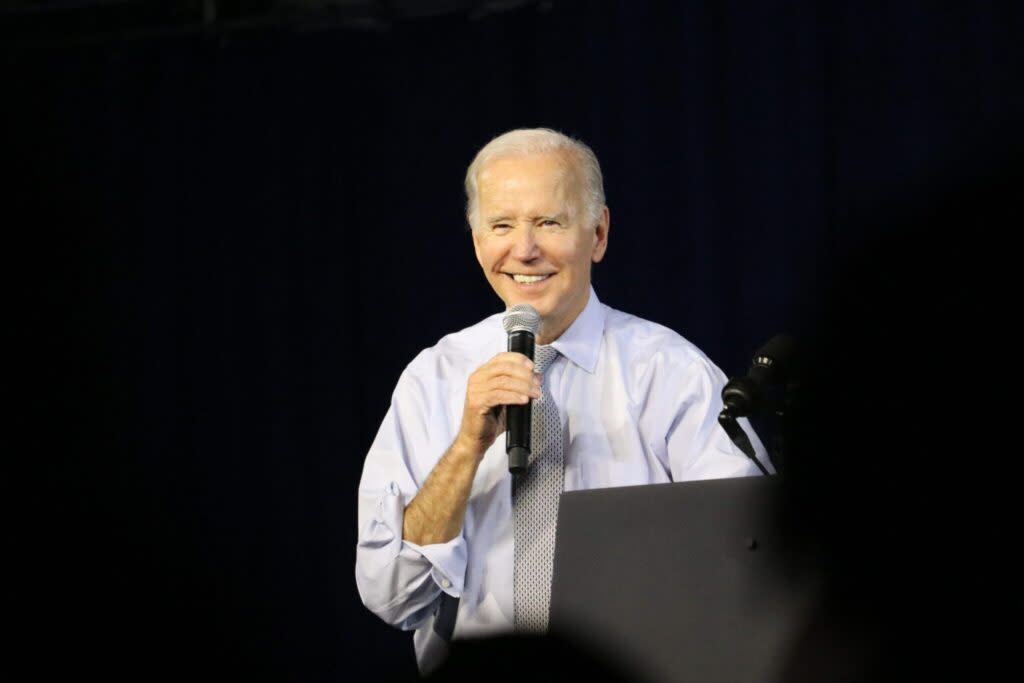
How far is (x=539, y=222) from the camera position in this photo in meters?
2.31

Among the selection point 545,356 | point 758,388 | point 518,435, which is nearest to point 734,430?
point 758,388

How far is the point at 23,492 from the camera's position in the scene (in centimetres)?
384

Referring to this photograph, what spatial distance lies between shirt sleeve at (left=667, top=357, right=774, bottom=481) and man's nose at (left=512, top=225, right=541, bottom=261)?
353 mm

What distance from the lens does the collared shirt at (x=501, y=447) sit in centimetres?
205

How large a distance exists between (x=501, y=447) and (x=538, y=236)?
0.41 m

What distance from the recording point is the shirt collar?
2.25 m

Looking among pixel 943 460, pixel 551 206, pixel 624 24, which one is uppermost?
pixel 624 24

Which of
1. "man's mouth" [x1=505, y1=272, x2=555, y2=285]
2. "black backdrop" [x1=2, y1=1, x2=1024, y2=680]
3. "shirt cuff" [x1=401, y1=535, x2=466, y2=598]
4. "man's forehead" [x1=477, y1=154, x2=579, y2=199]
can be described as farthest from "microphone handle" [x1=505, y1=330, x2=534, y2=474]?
"black backdrop" [x1=2, y1=1, x2=1024, y2=680]

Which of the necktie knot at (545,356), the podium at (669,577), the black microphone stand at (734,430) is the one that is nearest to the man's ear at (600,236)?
the necktie knot at (545,356)

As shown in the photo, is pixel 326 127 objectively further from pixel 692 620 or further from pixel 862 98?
pixel 692 620

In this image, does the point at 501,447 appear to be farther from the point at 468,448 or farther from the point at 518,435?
the point at 518,435

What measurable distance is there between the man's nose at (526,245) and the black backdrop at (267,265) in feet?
3.67

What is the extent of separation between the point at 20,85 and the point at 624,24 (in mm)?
1894

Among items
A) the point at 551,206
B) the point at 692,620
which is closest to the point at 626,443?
the point at 551,206
